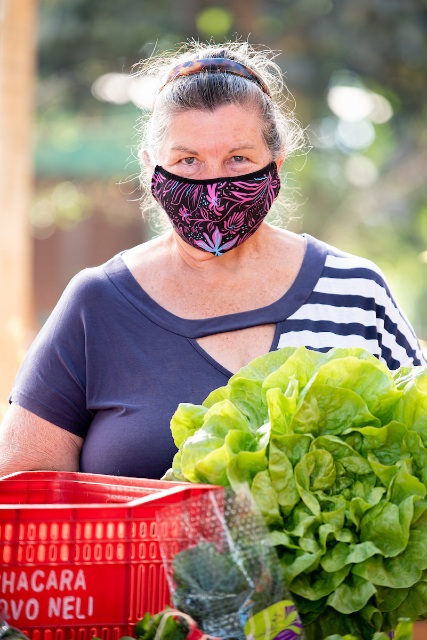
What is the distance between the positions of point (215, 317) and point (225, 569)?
1.30 m

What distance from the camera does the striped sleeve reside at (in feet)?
9.96

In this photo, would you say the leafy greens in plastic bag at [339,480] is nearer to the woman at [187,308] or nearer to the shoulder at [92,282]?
the woman at [187,308]

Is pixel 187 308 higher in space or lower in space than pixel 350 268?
lower

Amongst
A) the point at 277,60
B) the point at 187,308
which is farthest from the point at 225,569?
the point at 277,60

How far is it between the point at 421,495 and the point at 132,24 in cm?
1345

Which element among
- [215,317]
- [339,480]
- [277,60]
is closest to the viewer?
[339,480]

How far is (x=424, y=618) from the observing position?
81.3 inches

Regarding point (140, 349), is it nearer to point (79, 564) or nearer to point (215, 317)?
point (215, 317)

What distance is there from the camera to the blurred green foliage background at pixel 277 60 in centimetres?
1416

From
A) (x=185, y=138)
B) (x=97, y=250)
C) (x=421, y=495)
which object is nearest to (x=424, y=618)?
(x=421, y=495)

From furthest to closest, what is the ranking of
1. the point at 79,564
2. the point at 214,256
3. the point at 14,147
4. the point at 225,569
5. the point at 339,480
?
1. the point at 14,147
2. the point at 214,256
3. the point at 339,480
4. the point at 79,564
5. the point at 225,569

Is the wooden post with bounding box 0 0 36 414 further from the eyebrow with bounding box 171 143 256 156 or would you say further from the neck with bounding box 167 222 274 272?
the eyebrow with bounding box 171 143 256 156

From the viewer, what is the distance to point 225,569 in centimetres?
180

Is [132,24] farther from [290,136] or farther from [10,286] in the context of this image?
[290,136]
